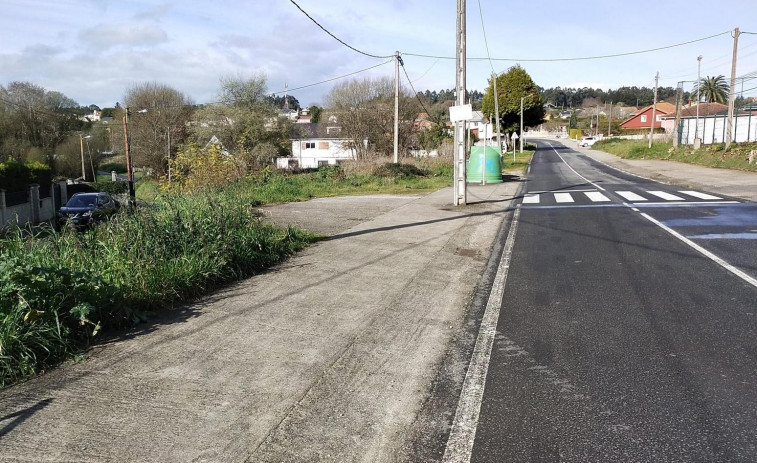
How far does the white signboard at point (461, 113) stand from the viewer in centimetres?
1609

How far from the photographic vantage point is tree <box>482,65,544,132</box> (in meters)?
71.6

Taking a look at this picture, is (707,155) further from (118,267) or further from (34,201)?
(34,201)

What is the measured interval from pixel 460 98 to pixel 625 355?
1257cm

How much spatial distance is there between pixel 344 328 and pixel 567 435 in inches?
106

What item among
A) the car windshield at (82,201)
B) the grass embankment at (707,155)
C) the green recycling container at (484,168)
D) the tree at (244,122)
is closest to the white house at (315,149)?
the tree at (244,122)

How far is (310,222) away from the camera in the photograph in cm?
1405

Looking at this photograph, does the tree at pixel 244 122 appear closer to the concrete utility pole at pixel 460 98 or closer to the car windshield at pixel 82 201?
the car windshield at pixel 82 201

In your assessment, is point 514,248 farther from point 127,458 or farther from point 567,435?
point 127,458

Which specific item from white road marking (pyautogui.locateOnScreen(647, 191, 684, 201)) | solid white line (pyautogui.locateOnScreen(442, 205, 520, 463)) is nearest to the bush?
white road marking (pyautogui.locateOnScreen(647, 191, 684, 201))

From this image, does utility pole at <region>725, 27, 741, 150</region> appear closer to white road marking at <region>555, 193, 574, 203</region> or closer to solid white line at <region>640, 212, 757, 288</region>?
white road marking at <region>555, 193, 574, 203</region>

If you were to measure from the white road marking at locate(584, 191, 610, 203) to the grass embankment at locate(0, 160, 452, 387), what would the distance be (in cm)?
1078

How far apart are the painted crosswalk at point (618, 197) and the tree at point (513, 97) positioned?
51.9m

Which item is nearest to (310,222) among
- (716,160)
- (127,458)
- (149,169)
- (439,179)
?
(127,458)

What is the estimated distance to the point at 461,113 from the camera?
53.2 ft
